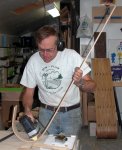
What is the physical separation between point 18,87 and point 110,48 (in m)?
1.88

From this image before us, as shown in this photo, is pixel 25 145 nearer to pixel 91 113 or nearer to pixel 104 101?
pixel 104 101

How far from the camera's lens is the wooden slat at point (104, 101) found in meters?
4.58

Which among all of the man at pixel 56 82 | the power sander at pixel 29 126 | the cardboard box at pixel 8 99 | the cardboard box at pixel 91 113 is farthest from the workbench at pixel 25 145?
the cardboard box at pixel 91 113

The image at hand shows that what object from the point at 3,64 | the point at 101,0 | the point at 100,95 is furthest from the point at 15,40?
the point at 101,0

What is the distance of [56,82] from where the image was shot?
2.36 meters

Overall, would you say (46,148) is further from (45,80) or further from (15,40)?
(15,40)

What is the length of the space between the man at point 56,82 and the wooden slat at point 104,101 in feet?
7.11

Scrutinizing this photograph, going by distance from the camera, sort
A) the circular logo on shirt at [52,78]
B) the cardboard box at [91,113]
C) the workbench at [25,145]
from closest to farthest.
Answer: the workbench at [25,145] → the circular logo on shirt at [52,78] → the cardboard box at [91,113]

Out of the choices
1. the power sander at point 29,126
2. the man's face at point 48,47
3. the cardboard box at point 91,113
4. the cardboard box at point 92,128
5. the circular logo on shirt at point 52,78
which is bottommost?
the cardboard box at point 92,128

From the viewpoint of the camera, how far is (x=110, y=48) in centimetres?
545

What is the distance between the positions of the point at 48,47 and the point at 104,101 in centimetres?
270

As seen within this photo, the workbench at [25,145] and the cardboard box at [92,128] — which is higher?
the workbench at [25,145]

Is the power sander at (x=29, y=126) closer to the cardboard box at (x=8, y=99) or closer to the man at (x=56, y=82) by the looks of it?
the man at (x=56, y=82)

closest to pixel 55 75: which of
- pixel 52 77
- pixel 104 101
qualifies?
pixel 52 77
